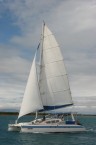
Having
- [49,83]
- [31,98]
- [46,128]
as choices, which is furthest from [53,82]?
[46,128]

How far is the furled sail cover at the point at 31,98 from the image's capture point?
61656 mm

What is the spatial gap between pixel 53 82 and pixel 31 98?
16.2 ft

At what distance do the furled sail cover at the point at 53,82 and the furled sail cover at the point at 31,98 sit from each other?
1.11 metres

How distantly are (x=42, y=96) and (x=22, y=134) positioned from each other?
7.82m

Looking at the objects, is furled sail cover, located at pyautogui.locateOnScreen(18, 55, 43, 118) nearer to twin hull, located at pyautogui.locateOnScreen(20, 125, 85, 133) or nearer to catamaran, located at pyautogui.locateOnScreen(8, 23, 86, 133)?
catamaran, located at pyautogui.locateOnScreen(8, 23, 86, 133)

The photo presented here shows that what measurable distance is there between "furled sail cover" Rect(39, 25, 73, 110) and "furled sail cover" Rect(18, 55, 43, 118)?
3.65ft

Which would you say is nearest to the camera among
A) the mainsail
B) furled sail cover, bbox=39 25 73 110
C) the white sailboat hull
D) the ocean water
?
the ocean water

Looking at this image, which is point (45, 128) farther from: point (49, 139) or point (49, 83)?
point (49, 83)

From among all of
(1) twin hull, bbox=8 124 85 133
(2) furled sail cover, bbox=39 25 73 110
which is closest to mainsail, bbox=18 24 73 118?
(2) furled sail cover, bbox=39 25 73 110

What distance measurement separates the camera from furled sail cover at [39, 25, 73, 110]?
6238 centimetres

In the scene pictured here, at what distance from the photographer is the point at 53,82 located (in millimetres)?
62688

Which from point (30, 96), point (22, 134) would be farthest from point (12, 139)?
point (30, 96)

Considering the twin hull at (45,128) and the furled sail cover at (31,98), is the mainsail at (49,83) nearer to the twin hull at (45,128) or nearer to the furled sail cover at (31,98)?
the furled sail cover at (31,98)

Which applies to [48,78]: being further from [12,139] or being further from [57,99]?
[12,139]
